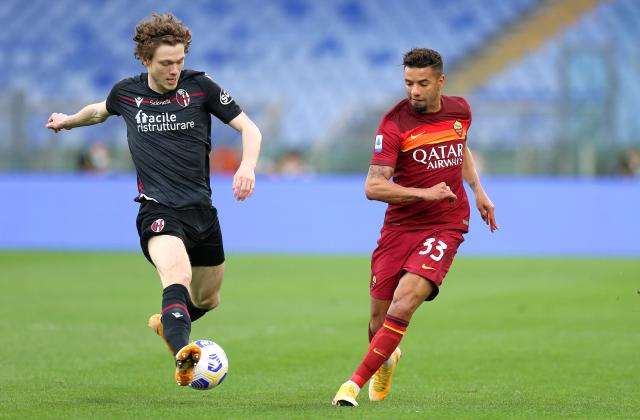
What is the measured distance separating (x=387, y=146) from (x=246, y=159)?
87 centimetres

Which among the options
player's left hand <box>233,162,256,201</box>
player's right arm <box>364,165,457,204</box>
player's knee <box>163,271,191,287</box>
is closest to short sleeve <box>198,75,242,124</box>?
player's left hand <box>233,162,256,201</box>

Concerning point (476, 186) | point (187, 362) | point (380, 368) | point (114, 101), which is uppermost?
point (114, 101)

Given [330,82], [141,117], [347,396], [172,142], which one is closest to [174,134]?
[172,142]

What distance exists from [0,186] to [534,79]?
15.1 metres

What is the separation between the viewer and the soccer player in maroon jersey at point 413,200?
6.98 m

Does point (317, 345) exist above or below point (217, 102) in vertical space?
below

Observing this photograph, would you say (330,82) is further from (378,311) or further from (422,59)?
(422,59)

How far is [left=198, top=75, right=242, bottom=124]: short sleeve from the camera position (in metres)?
7.32

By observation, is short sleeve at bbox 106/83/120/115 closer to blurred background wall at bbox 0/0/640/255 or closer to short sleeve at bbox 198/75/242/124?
short sleeve at bbox 198/75/242/124

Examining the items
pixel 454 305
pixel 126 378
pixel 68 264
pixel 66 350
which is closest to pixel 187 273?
pixel 126 378

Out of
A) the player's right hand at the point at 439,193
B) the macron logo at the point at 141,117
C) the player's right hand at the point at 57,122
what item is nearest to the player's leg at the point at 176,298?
the macron logo at the point at 141,117

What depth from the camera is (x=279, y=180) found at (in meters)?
21.3

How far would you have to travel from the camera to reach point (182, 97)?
726 centimetres

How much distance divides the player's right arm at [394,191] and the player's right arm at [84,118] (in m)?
1.81
